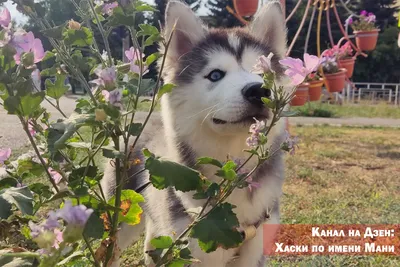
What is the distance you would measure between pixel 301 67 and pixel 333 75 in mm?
5460

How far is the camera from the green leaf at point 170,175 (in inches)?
42.2

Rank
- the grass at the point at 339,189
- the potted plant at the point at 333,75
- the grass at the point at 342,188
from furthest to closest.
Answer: the potted plant at the point at 333,75 < the grass at the point at 342,188 < the grass at the point at 339,189

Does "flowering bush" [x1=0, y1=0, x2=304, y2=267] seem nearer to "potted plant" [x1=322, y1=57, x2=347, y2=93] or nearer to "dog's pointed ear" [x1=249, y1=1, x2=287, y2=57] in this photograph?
"dog's pointed ear" [x1=249, y1=1, x2=287, y2=57]

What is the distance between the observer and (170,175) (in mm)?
1071

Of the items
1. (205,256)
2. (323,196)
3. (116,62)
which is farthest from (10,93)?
(323,196)

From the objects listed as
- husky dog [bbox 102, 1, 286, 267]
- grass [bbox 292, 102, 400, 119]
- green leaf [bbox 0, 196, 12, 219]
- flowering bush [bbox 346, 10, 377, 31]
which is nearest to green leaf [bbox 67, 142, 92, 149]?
green leaf [bbox 0, 196, 12, 219]

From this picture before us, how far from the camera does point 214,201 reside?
3.80 ft

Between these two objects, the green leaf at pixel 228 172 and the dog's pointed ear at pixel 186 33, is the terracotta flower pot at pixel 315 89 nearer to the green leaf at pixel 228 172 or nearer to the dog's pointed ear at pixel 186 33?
the dog's pointed ear at pixel 186 33

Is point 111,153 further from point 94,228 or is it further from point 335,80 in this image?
point 335,80

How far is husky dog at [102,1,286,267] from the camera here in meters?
1.98

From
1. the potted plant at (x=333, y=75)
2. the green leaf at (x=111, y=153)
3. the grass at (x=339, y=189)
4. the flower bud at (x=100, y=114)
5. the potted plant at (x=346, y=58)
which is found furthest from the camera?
the potted plant at (x=346, y=58)

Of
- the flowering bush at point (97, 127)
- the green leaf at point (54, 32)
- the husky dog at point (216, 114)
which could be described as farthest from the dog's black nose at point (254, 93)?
the green leaf at point (54, 32)

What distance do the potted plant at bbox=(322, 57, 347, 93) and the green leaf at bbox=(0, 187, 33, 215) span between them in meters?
5.74

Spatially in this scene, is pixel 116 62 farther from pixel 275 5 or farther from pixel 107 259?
pixel 275 5
